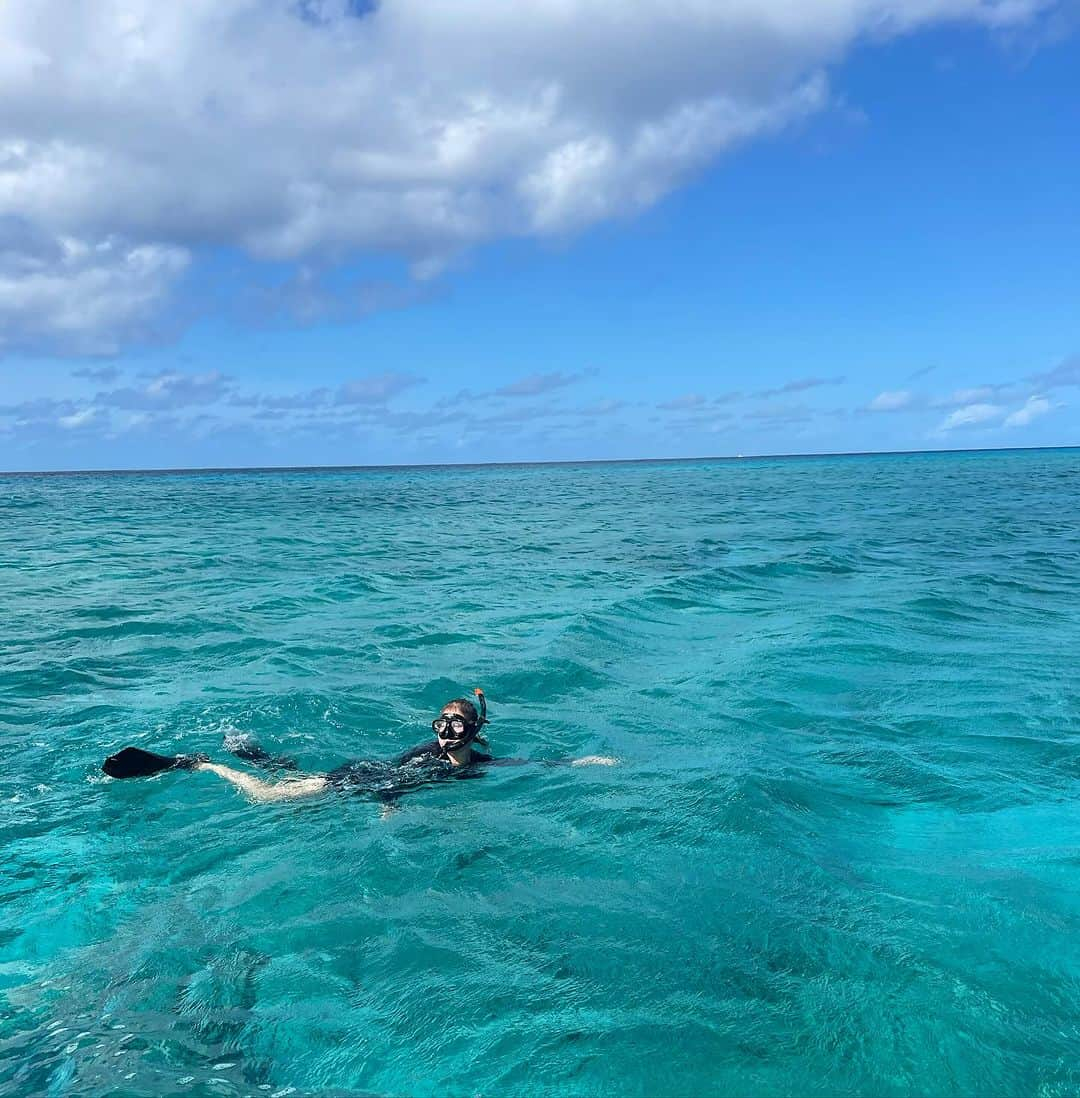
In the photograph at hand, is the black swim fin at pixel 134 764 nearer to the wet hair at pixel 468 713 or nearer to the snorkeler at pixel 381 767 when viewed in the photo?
the snorkeler at pixel 381 767

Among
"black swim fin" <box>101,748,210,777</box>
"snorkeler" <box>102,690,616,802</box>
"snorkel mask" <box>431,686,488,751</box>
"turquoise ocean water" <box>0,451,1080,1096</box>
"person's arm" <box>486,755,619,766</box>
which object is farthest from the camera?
"person's arm" <box>486,755,619,766</box>

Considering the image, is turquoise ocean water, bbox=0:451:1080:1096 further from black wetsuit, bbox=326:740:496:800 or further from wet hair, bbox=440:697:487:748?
wet hair, bbox=440:697:487:748

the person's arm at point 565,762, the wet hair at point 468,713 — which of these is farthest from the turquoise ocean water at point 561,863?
the wet hair at point 468,713

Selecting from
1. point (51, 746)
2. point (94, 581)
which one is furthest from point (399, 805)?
point (94, 581)

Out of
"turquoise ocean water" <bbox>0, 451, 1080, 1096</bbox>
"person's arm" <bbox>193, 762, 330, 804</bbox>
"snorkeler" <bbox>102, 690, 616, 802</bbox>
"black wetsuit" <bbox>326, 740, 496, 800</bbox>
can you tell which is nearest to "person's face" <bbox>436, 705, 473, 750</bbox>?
"snorkeler" <bbox>102, 690, 616, 802</bbox>

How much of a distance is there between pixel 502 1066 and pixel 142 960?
8.92ft

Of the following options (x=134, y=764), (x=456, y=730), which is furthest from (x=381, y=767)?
(x=134, y=764)

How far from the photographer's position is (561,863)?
23.6 feet

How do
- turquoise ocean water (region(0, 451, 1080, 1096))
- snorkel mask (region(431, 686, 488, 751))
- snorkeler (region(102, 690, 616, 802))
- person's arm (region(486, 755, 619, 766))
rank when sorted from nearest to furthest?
turquoise ocean water (region(0, 451, 1080, 1096)) < snorkeler (region(102, 690, 616, 802)) < snorkel mask (region(431, 686, 488, 751)) < person's arm (region(486, 755, 619, 766))

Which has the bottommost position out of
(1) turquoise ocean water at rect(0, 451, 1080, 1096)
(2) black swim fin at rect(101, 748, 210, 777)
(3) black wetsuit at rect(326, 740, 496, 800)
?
(1) turquoise ocean water at rect(0, 451, 1080, 1096)

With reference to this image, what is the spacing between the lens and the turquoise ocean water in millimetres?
4941

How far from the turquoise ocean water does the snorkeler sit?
8.5 inches

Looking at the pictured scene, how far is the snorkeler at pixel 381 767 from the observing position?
28.0 ft

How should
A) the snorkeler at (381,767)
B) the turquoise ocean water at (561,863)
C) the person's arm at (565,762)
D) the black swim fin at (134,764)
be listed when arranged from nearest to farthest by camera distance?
1. the turquoise ocean water at (561,863)
2. the black swim fin at (134,764)
3. the snorkeler at (381,767)
4. the person's arm at (565,762)
